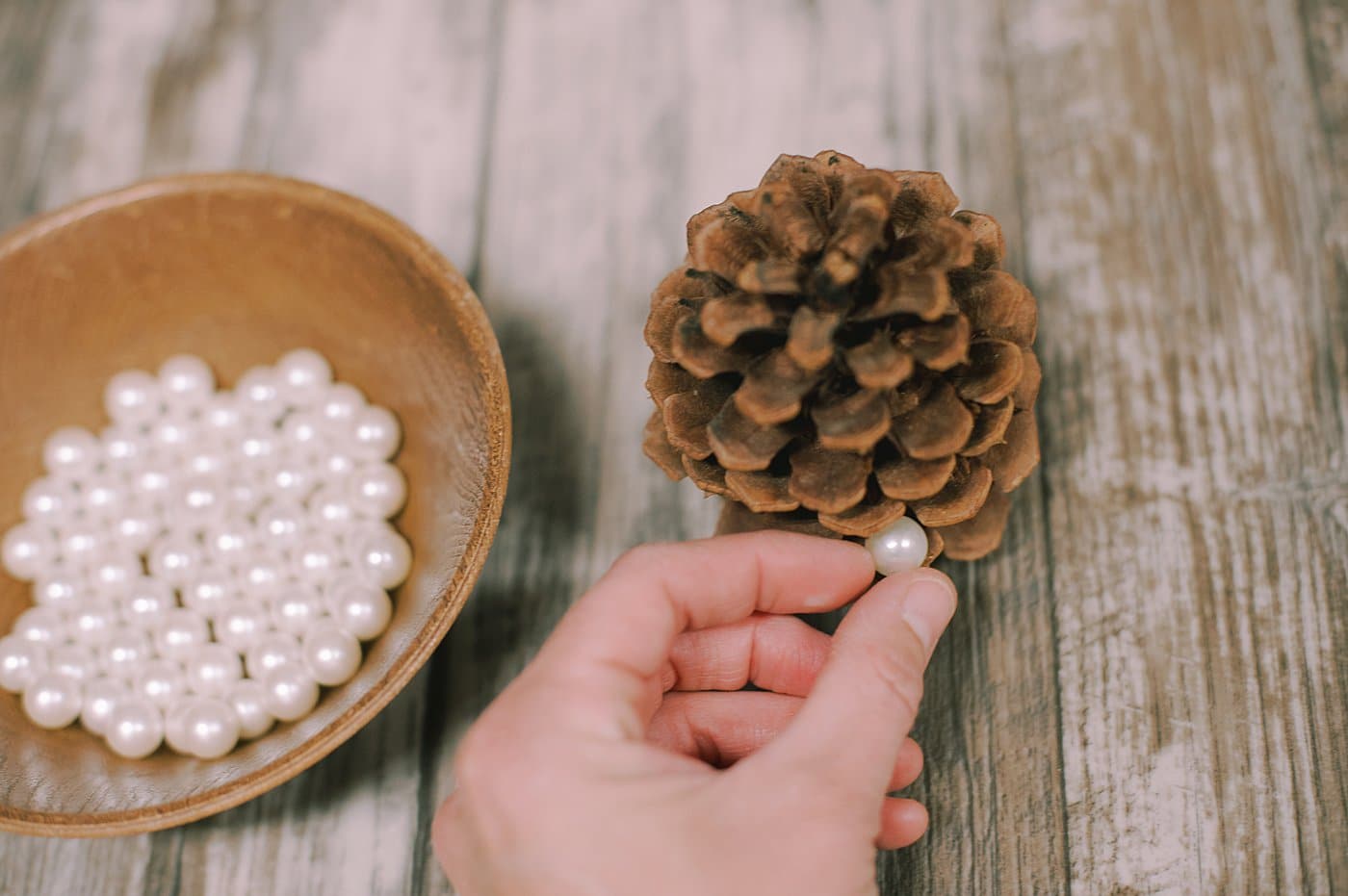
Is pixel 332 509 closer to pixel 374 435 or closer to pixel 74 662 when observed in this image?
pixel 374 435

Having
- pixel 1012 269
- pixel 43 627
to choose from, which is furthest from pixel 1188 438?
pixel 43 627

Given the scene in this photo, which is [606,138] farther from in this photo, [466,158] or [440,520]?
[440,520]

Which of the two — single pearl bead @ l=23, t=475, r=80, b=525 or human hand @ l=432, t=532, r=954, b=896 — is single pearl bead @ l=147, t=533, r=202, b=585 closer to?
single pearl bead @ l=23, t=475, r=80, b=525

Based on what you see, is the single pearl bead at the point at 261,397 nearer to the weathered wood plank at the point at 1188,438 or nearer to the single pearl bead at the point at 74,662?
the single pearl bead at the point at 74,662

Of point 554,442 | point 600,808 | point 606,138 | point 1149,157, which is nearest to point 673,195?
point 606,138

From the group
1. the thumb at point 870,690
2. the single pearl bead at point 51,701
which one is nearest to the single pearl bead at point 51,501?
the single pearl bead at point 51,701

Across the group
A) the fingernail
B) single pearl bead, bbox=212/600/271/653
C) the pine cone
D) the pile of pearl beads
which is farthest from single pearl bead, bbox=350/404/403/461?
the fingernail
